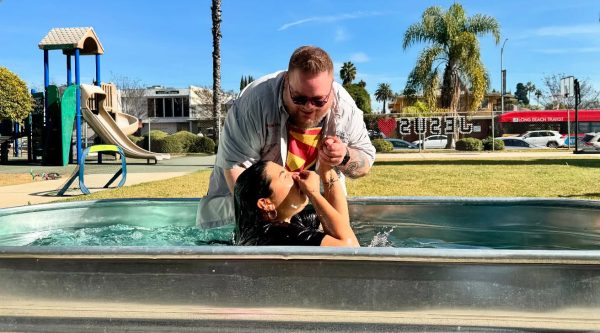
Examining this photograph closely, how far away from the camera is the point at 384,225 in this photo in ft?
14.0

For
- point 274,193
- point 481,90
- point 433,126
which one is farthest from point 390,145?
point 274,193

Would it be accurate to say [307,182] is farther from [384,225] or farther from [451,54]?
[451,54]

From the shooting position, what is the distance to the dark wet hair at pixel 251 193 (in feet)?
8.48

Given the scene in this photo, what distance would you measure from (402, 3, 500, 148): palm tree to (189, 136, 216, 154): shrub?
42.3 ft

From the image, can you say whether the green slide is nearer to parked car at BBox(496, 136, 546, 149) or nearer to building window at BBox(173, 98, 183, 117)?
parked car at BBox(496, 136, 546, 149)

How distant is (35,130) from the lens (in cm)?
1880

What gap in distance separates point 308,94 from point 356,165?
0.86 meters

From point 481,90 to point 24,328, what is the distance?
32014 mm

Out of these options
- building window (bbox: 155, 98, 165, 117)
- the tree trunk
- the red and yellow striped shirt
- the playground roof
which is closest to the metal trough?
the red and yellow striped shirt

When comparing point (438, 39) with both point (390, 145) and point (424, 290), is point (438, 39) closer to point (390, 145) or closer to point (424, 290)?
point (390, 145)

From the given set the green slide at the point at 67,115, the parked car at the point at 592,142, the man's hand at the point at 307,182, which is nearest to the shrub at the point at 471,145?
the parked car at the point at 592,142

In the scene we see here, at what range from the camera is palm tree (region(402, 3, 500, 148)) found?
30.6m

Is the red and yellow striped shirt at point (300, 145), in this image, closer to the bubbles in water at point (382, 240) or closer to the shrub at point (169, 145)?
the bubbles in water at point (382, 240)

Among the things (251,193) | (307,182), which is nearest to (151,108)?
(251,193)
